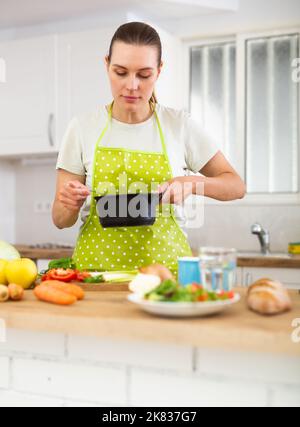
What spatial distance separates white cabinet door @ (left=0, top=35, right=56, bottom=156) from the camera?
12.2ft

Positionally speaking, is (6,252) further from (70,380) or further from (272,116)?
(272,116)

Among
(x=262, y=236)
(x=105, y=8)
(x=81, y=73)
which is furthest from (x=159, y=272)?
(x=105, y=8)

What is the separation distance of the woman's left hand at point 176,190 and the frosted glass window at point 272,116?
211cm

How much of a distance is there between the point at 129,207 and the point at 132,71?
1.74 feet

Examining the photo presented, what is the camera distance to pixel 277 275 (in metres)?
3.09

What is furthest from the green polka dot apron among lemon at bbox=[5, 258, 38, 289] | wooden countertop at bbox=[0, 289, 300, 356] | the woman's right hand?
wooden countertop at bbox=[0, 289, 300, 356]

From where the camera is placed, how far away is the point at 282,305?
1.23m

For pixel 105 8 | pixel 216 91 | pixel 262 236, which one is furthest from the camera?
pixel 216 91

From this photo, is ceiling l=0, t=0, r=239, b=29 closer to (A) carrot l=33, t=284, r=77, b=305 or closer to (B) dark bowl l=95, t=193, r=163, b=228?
(B) dark bowl l=95, t=193, r=163, b=228

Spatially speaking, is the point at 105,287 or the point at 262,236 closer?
the point at 105,287

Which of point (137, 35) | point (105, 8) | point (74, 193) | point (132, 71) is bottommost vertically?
point (74, 193)

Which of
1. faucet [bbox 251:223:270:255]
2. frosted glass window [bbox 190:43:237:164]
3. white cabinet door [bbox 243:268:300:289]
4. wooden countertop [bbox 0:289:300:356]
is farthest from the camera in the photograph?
frosted glass window [bbox 190:43:237:164]

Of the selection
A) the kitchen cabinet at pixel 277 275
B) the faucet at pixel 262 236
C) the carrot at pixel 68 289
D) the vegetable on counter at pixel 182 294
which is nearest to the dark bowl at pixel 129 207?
the carrot at pixel 68 289

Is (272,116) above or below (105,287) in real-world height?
above
